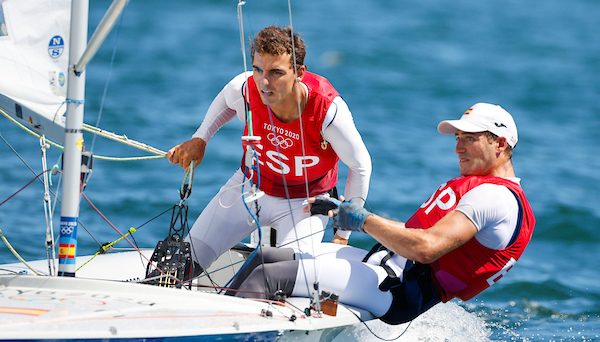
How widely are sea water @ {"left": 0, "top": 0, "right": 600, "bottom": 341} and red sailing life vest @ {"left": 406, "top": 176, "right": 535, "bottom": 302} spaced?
40 cm

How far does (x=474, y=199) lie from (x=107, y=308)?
4.36ft

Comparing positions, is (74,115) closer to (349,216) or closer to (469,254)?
(349,216)

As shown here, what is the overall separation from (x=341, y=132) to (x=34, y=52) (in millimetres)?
1256

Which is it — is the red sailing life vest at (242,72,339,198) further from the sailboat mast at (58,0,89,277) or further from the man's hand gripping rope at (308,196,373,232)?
the sailboat mast at (58,0,89,277)

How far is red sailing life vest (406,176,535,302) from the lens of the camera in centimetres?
388

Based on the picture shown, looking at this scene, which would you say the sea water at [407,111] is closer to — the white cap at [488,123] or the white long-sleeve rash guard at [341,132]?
the white long-sleeve rash guard at [341,132]

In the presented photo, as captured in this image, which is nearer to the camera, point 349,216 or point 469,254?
point 349,216

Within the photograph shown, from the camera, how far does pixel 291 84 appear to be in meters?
4.14

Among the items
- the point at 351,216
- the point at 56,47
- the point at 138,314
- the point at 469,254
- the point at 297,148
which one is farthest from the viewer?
the point at 297,148

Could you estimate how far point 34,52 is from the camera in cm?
419

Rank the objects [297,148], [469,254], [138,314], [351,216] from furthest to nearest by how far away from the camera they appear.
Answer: [297,148] < [469,254] < [351,216] < [138,314]

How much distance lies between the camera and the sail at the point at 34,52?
13.4 ft

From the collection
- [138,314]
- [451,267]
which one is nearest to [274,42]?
[451,267]

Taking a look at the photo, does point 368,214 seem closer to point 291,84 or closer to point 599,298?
point 291,84
